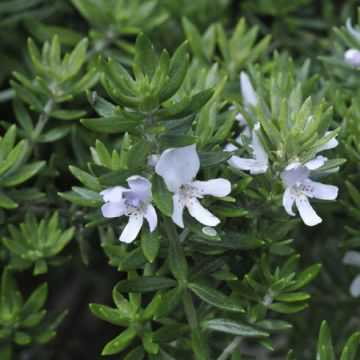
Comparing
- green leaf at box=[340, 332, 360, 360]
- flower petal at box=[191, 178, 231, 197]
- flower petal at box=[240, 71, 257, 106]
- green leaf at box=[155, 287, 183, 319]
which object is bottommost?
green leaf at box=[340, 332, 360, 360]

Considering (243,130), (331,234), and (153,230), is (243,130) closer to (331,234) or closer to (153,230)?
(153,230)

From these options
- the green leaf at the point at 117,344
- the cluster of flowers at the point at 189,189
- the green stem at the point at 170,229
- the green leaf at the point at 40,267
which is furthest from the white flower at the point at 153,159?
the green leaf at the point at 40,267

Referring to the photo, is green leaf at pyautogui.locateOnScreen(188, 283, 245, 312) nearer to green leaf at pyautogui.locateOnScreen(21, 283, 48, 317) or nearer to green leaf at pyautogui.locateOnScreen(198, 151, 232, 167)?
green leaf at pyautogui.locateOnScreen(198, 151, 232, 167)

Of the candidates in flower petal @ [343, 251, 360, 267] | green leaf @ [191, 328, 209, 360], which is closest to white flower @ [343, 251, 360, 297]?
flower petal @ [343, 251, 360, 267]

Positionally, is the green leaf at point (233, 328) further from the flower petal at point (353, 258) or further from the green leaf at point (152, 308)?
the flower petal at point (353, 258)

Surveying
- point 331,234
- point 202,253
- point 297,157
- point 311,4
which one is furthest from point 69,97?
point 311,4
